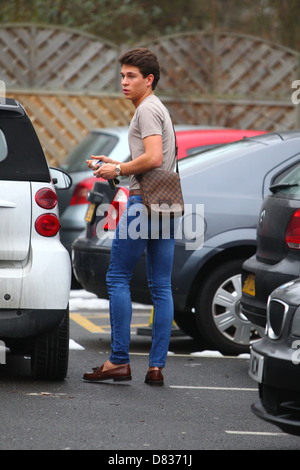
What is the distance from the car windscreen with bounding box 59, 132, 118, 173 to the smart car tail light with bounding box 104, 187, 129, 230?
9.23 feet

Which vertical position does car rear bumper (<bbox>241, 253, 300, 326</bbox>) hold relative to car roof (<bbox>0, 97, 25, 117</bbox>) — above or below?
below

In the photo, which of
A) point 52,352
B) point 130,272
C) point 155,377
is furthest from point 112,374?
point 130,272

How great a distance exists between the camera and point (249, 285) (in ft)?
20.9

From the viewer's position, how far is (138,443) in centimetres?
457

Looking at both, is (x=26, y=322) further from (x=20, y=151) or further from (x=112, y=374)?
(x=20, y=151)

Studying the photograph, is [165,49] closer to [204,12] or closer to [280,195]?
[204,12]

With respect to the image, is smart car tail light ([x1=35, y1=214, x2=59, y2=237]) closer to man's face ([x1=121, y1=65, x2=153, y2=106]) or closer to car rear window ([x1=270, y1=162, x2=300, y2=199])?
man's face ([x1=121, y1=65, x2=153, y2=106])

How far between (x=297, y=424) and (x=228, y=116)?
38.5 feet

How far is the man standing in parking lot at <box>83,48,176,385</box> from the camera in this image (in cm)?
595

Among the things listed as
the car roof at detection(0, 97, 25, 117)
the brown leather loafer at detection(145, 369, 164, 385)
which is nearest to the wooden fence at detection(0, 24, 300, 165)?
the car roof at detection(0, 97, 25, 117)

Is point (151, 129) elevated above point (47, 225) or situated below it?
above

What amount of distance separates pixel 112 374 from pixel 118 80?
31.4 ft

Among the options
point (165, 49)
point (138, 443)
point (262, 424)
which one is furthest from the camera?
point (165, 49)

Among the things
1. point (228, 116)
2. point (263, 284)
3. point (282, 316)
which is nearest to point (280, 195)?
point (263, 284)
